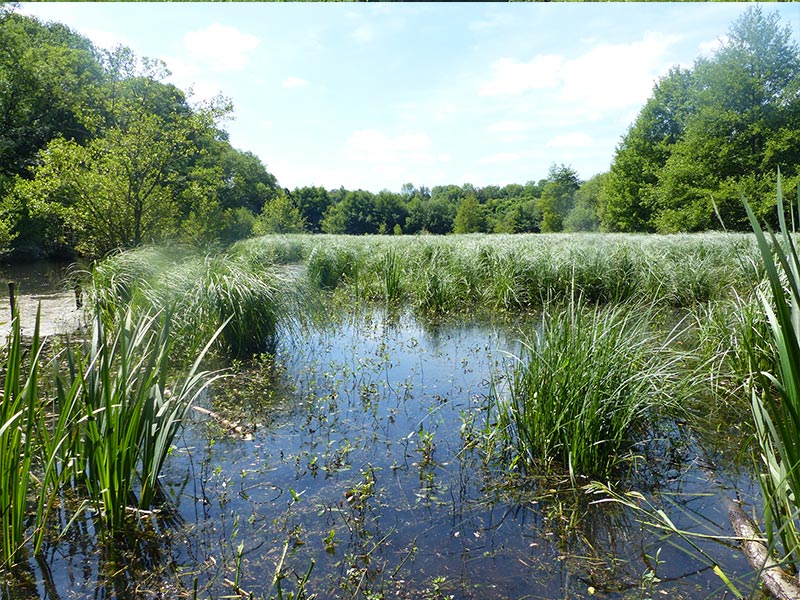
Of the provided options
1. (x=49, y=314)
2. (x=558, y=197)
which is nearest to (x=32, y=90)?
(x=49, y=314)

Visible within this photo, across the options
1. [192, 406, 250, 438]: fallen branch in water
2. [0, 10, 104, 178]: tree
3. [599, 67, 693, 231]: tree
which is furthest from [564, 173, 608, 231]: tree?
[192, 406, 250, 438]: fallen branch in water

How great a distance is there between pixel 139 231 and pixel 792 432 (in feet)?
42.8

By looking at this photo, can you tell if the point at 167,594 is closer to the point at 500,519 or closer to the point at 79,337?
the point at 500,519

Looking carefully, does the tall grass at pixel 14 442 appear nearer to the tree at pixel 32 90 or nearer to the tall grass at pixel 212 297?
the tall grass at pixel 212 297

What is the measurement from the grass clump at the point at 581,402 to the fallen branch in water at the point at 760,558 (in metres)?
0.64

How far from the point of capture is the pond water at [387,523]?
2344mm

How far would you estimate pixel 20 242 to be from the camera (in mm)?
20672

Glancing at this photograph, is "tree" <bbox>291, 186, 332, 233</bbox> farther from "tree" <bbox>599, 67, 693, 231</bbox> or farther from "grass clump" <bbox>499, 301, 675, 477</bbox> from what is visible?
"grass clump" <bbox>499, 301, 675, 477</bbox>

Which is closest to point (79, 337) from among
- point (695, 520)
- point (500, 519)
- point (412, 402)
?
point (412, 402)

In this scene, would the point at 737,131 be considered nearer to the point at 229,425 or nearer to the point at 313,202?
the point at 229,425

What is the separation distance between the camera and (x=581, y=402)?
10.9ft

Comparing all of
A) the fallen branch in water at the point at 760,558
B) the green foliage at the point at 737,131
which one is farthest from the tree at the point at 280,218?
the fallen branch in water at the point at 760,558

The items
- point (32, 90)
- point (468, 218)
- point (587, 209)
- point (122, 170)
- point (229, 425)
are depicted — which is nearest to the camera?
point (229, 425)

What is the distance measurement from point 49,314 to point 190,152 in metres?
5.15
